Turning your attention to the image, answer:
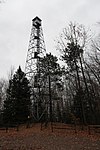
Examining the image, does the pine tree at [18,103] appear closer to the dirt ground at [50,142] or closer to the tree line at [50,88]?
the tree line at [50,88]

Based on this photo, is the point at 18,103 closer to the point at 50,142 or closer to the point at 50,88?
the point at 50,88

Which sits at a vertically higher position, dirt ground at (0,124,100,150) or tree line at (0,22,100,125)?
tree line at (0,22,100,125)

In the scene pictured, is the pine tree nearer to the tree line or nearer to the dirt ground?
the tree line

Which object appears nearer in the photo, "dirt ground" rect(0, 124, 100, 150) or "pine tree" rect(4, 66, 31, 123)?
"dirt ground" rect(0, 124, 100, 150)

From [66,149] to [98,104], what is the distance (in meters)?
19.4

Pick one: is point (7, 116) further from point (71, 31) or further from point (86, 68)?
point (71, 31)

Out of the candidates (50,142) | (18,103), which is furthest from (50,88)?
(50,142)

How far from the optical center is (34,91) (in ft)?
93.8

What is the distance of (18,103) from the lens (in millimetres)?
29453

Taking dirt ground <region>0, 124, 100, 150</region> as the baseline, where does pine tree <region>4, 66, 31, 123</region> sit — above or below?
above

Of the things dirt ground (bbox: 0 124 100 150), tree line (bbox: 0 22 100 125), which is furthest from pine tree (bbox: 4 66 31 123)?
dirt ground (bbox: 0 124 100 150)

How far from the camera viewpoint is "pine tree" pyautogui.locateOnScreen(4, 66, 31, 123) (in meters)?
28.8

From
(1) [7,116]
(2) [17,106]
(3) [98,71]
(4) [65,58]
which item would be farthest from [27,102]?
(3) [98,71]

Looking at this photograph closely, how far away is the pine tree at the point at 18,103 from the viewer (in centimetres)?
2878
